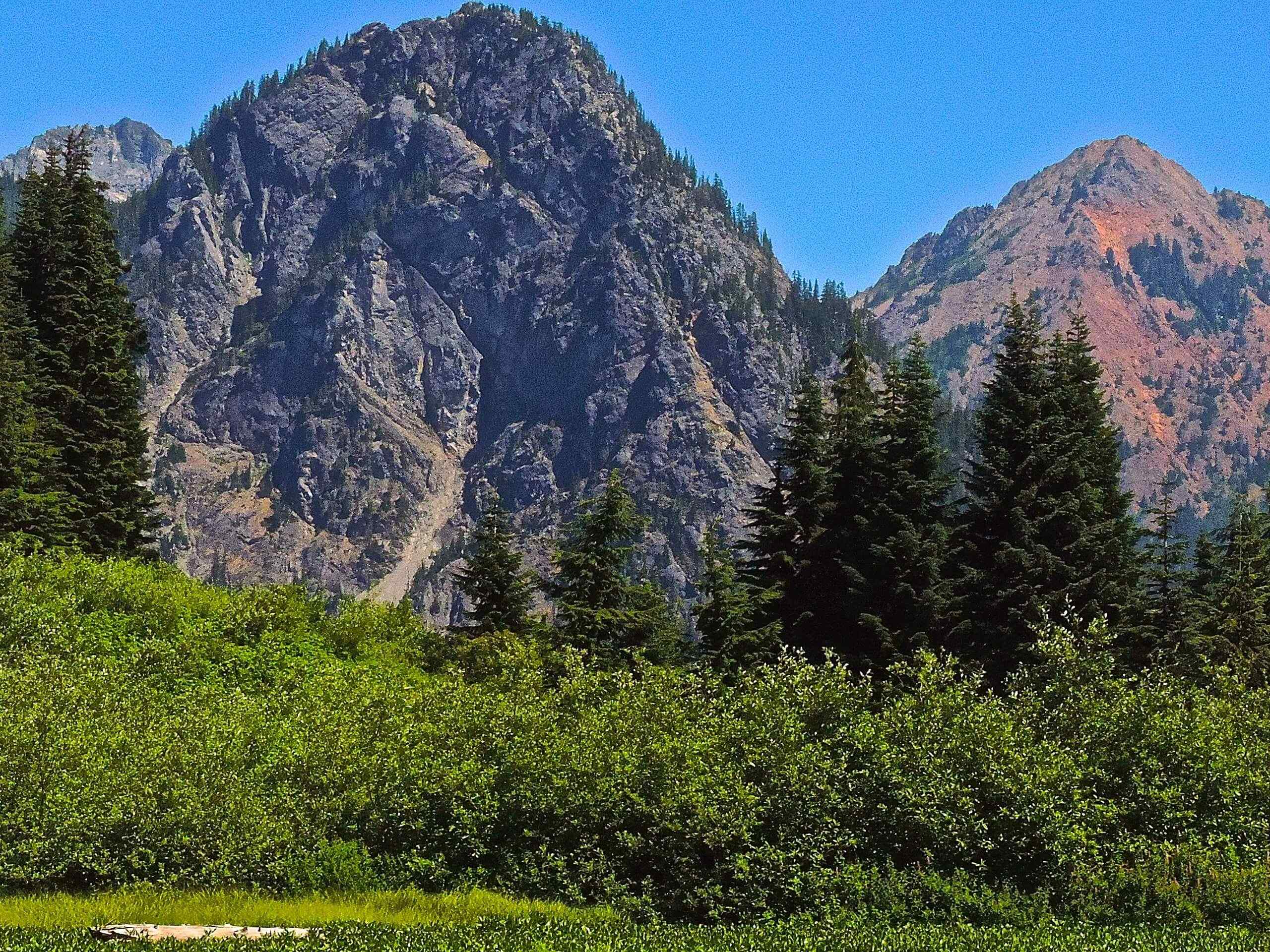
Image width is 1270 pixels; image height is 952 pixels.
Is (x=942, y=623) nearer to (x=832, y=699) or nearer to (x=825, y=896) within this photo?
(x=832, y=699)

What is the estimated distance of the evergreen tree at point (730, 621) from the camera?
1903 inches

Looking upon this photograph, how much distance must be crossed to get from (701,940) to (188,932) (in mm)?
7003

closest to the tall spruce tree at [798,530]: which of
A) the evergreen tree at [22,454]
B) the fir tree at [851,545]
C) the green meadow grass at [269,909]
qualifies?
the fir tree at [851,545]

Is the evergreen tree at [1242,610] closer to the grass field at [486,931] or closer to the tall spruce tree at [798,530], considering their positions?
the tall spruce tree at [798,530]

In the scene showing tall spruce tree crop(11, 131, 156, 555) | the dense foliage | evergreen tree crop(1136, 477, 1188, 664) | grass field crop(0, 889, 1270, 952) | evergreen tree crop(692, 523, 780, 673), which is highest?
tall spruce tree crop(11, 131, 156, 555)

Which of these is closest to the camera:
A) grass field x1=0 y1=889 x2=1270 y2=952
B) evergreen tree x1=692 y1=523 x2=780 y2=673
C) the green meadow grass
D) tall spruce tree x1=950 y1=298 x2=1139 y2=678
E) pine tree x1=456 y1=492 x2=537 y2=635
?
grass field x1=0 y1=889 x2=1270 y2=952

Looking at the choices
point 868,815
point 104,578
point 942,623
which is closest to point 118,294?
point 104,578

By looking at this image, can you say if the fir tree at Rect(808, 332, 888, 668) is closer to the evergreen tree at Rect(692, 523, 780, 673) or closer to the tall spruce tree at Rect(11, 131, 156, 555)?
the evergreen tree at Rect(692, 523, 780, 673)

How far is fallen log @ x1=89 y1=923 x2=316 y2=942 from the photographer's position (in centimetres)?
1642

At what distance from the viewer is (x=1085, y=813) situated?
22.1m

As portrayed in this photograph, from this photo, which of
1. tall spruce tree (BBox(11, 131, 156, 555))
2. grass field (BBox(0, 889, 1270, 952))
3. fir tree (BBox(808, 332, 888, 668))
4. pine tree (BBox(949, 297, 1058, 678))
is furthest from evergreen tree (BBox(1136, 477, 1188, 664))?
tall spruce tree (BBox(11, 131, 156, 555))

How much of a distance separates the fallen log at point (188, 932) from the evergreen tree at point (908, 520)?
29640mm

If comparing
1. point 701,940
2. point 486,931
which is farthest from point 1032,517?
point 486,931

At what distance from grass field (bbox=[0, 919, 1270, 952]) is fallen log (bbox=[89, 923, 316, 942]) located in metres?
0.53
